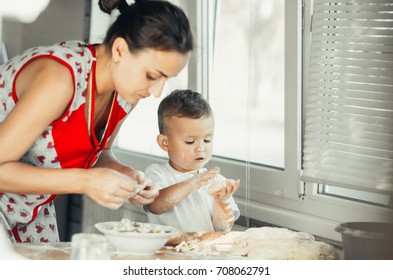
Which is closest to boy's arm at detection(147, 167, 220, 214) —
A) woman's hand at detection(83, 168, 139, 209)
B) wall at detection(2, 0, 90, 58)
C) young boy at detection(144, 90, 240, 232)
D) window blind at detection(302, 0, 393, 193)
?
young boy at detection(144, 90, 240, 232)

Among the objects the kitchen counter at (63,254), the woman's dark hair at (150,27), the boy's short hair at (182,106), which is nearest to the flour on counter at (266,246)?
the kitchen counter at (63,254)

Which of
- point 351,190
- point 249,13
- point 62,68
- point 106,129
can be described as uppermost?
point 249,13

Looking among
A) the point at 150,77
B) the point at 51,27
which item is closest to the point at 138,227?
the point at 150,77

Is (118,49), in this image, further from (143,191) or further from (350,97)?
(350,97)

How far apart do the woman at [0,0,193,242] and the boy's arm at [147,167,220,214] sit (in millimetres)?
44

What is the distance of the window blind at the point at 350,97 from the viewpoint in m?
1.27

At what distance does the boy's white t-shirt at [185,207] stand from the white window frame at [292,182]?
0.02 metres

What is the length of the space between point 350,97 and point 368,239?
0.93ft

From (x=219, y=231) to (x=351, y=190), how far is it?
0.28 meters

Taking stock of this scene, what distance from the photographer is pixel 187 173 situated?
129cm

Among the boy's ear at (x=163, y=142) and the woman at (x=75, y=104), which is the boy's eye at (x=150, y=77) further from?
the boy's ear at (x=163, y=142)

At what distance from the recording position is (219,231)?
1290 mm

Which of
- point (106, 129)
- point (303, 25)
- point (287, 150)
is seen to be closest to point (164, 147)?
point (106, 129)

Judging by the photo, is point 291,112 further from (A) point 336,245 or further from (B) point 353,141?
(A) point 336,245
